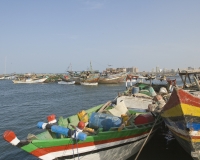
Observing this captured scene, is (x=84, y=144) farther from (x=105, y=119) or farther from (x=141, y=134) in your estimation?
(x=141, y=134)

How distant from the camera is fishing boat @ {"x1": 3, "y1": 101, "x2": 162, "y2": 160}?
653 centimetres

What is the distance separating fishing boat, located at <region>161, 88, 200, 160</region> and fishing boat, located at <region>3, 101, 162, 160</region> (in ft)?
3.55

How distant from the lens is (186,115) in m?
6.99

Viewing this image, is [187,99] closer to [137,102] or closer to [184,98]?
[184,98]

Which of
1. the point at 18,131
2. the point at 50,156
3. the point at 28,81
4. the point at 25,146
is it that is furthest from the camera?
the point at 28,81

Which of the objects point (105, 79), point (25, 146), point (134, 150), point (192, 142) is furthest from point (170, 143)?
point (105, 79)

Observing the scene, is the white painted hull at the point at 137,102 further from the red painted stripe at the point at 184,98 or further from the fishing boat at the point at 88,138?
the red painted stripe at the point at 184,98

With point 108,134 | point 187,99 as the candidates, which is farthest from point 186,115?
point 108,134

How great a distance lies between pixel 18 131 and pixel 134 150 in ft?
30.8

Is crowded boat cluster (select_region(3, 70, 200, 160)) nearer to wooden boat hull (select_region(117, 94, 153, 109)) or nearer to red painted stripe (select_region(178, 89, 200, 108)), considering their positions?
red painted stripe (select_region(178, 89, 200, 108))

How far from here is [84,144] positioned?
718 centimetres

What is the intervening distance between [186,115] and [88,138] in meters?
3.66

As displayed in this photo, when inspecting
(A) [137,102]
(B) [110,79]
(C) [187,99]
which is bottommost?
(B) [110,79]

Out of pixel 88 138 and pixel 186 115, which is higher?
pixel 186 115
